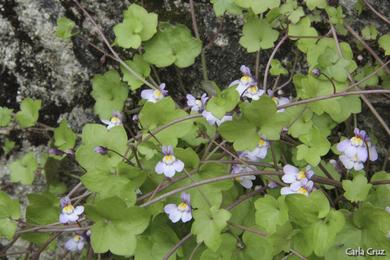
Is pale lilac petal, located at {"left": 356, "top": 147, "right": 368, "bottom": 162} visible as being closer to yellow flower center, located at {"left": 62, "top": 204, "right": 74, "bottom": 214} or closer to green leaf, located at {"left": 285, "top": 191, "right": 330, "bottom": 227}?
green leaf, located at {"left": 285, "top": 191, "right": 330, "bottom": 227}

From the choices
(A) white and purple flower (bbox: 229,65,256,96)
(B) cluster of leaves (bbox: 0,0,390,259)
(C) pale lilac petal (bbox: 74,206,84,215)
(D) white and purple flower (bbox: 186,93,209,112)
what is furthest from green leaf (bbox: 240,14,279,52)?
(C) pale lilac petal (bbox: 74,206,84,215)

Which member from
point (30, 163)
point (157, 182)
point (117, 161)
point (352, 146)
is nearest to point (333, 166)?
point (352, 146)

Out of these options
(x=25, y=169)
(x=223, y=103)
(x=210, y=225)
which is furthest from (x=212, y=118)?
(x=25, y=169)

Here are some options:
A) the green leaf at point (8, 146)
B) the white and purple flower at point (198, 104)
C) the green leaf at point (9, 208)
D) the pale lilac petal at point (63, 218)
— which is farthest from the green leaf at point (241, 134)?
the green leaf at point (8, 146)

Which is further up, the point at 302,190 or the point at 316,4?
the point at 316,4

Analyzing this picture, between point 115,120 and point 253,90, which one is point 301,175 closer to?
point 253,90

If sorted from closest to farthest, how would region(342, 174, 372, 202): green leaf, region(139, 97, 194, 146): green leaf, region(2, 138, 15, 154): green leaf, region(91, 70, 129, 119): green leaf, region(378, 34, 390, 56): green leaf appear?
region(342, 174, 372, 202): green leaf, region(139, 97, 194, 146): green leaf, region(378, 34, 390, 56): green leaf, region(91, 70, 129, 119): green leaf, region(2, 138, 15, 154): green leaf
